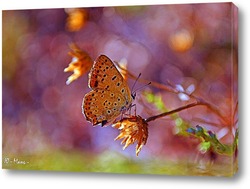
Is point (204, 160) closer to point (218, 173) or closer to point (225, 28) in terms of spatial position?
point (218, 173)

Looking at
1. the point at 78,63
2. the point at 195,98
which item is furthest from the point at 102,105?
the point at 195,98

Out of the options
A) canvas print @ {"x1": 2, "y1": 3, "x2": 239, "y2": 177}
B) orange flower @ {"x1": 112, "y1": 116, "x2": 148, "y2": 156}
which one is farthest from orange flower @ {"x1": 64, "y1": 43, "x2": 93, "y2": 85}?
orange flower @ {"x1": 112, "y1": 116, "x2": 148, "y2": 156}

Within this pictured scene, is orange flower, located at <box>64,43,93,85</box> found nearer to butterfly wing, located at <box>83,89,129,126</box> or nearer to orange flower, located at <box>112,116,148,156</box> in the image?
butterfly wing, located at <box>83,89,129,126</box>

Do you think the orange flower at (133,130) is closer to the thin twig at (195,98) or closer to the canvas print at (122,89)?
the canvas print at (122,89)

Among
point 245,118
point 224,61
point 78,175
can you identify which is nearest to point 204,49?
point 224,61

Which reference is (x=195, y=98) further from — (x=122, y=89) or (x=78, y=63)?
(x=78, y=63)
